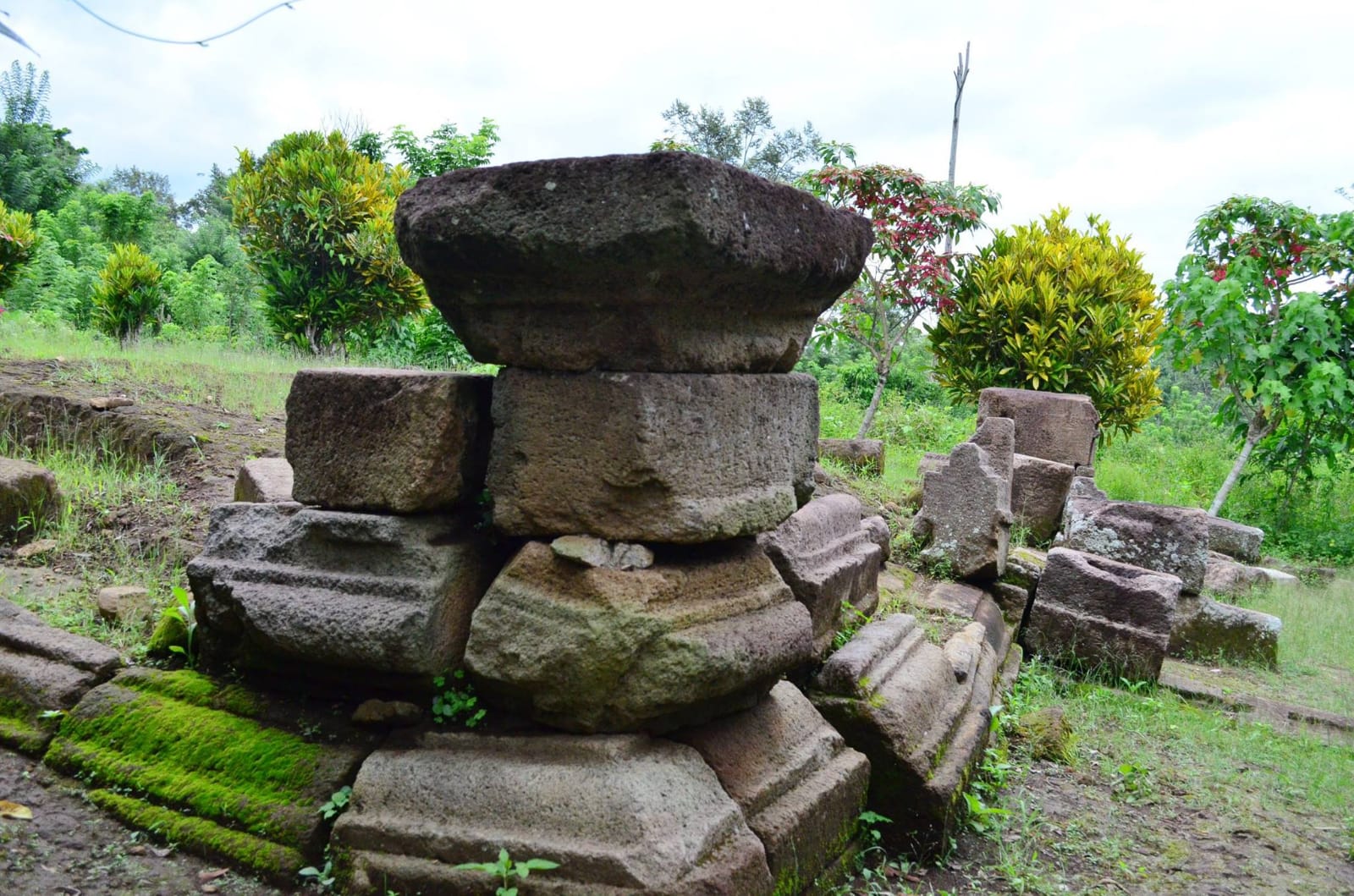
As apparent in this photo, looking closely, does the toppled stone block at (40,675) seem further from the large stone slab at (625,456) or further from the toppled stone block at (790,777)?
the toppled stone block at (790,777)

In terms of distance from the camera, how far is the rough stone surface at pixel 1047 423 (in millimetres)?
8562

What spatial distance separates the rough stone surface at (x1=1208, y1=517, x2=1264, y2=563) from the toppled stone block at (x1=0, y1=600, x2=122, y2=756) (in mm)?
9017

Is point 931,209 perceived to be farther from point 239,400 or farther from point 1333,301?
point 239,400

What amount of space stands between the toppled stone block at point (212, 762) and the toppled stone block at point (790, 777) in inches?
38.7

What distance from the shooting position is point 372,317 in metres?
11.5

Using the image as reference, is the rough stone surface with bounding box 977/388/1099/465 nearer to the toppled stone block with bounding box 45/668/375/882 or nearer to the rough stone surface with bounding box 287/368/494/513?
the rough stone surface with bounding box 287/368/494/513

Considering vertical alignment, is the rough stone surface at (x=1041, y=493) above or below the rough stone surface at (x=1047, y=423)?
below

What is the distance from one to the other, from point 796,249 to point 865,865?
1.87m

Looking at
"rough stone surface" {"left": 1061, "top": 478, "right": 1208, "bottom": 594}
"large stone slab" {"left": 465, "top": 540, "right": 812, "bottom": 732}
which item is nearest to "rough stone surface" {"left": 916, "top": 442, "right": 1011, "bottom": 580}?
"rough stone surface" {"left": 1061, "top": 478, "right": 1208, "bottom": 594}

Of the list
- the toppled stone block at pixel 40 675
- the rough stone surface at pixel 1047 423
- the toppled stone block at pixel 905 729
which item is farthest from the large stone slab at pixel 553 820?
the rough stone surface at pixel 1047 423

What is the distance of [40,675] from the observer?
301 cm

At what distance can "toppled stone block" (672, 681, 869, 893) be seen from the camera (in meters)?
2.56

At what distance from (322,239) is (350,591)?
920cm

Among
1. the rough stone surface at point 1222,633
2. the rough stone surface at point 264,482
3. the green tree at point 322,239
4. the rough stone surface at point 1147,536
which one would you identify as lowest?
the rough stone surface at point 1222,633
